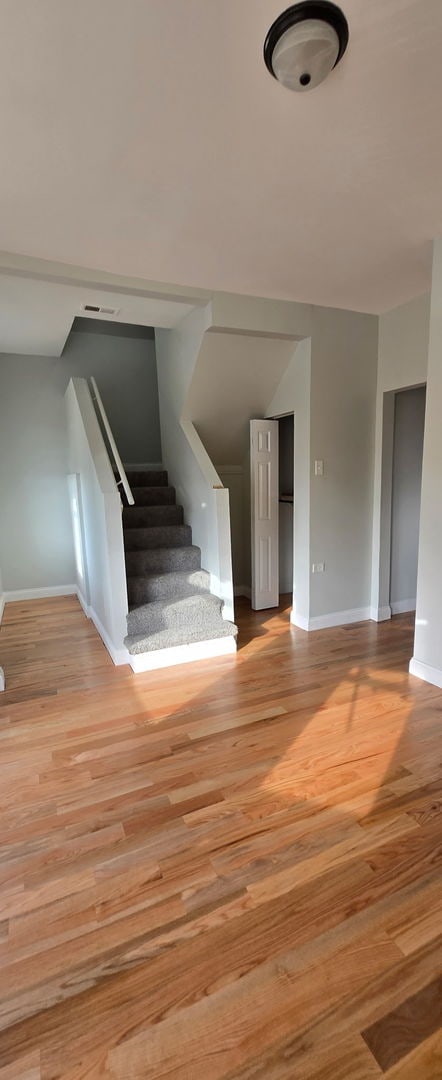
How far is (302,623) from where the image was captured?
3.81 meters

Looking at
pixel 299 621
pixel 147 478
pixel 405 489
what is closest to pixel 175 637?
pixel 299 621

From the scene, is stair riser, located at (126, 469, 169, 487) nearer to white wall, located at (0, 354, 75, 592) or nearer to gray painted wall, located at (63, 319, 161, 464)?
gray painted wall, located at (63, 319, 161, 464)

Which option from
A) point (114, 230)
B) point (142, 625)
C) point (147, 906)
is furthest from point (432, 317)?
point (147, 906)

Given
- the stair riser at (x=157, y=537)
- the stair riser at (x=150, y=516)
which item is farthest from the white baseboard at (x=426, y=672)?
the stair riser at (x=150, y=516)

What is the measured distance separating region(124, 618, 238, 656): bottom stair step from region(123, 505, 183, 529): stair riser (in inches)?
51.0

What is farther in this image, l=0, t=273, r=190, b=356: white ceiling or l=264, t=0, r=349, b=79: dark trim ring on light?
l=0, t=273, r=190, b=356: white ceiling

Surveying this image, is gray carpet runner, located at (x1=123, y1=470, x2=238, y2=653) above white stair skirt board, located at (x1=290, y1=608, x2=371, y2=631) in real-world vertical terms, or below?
above

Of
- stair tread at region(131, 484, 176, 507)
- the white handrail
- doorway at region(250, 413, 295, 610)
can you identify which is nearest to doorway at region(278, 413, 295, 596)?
doorway at region(250, 413, 295, 610)

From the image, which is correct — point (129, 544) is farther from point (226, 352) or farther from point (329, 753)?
point (329, 753)

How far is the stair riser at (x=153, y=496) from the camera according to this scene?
433 cm

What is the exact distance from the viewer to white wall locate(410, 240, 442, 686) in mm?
2475

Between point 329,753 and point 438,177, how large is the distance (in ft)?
8.27

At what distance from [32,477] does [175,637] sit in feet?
9.17

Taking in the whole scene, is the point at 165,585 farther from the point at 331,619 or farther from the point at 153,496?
the point at 331,619
